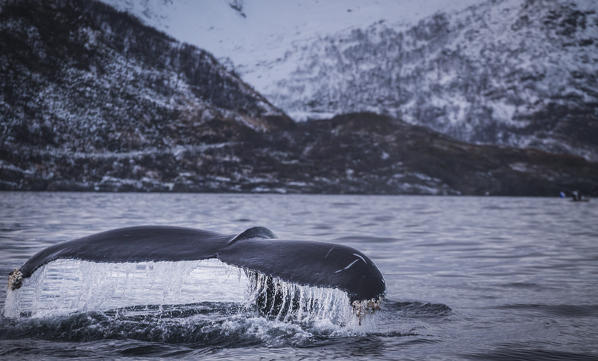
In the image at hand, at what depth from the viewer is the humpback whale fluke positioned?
14.1 feet

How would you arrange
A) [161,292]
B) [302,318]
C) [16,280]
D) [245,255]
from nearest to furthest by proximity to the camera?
[245,255] < [16,280] < [302,318] < [161,292]

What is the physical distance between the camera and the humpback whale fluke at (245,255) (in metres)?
4.30

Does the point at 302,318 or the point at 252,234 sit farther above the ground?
the point at 252,234

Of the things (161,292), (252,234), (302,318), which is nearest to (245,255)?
(252,234)

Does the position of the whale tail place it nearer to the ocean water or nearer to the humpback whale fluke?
the humpback whale fluke

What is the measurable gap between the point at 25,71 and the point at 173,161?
4986 cm

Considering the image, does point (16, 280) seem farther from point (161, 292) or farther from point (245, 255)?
point (161, 292)

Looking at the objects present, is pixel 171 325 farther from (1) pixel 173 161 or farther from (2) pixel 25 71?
(2) pixel 25 71

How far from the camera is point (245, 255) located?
4.79 metres

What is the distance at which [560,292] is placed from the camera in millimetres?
9539

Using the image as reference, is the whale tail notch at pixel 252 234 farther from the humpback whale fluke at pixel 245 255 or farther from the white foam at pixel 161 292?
the white foam at pixel 161 292

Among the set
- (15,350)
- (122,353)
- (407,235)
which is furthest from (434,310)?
(407,235)

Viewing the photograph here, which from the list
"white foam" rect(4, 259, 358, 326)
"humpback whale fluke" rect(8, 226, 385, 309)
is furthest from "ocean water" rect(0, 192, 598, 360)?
"humpback whale fluke" rect(8, 226, 385, 309)

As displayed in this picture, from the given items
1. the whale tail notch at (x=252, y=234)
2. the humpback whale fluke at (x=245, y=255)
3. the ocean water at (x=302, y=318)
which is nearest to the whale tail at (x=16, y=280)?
the humpback whale fluke at (x=245, y=255)
